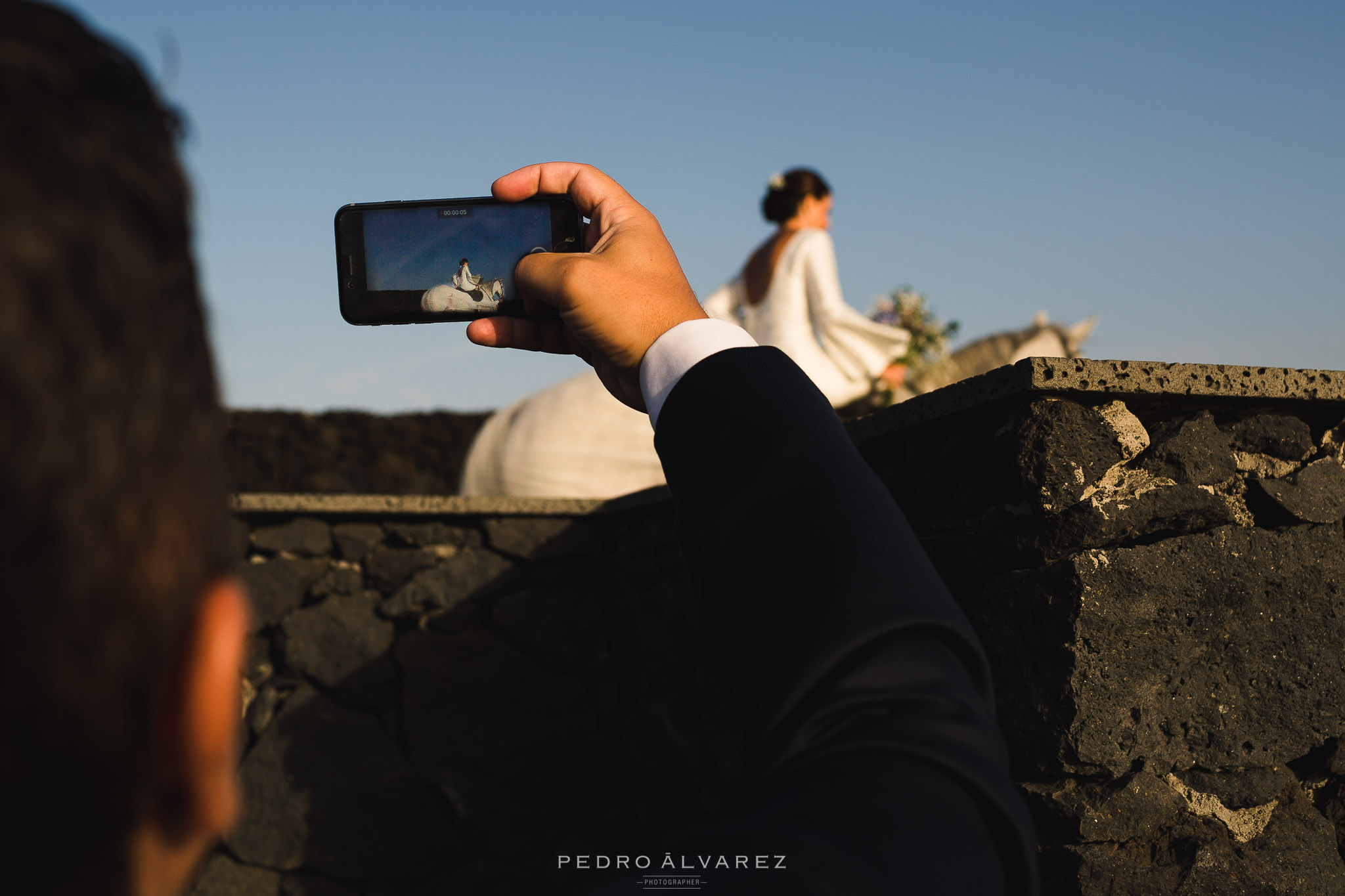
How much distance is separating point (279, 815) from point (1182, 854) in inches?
126

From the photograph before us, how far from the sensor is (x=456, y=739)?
3654mm

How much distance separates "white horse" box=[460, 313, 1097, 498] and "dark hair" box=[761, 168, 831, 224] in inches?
44.5

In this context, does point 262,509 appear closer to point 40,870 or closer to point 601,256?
point 601,256

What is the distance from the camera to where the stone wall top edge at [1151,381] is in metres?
1.62

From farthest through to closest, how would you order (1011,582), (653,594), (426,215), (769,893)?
1. (653,594)
2. (1011,582)
3. (426,215)
4. (769,893)

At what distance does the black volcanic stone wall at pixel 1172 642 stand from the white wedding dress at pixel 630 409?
2710 millimetres

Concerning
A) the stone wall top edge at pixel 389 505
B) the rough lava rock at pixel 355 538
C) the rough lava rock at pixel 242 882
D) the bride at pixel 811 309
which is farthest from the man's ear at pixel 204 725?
the bride at pixel 811 309

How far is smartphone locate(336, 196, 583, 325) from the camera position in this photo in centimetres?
130

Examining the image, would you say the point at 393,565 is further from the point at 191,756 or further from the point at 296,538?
the point at 191,756

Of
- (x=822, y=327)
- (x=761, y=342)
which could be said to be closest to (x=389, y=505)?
(x=761, y=342)

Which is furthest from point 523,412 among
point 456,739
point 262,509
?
point 456,739

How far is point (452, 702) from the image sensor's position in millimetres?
3695

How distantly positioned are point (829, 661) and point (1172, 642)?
51.8 inches

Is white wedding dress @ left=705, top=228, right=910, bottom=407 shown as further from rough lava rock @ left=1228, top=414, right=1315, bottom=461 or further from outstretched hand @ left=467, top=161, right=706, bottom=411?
outstretched hand @ left=467, top=161, right=706, bottom=411
